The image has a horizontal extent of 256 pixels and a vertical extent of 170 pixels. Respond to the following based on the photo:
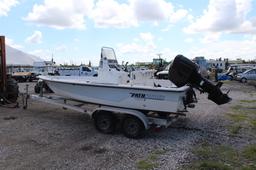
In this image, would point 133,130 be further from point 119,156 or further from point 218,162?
point 218,162

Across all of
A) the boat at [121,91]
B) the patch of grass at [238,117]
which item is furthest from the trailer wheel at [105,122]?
the patch of grass at [238,117]

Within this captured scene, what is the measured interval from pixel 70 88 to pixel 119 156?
288cm

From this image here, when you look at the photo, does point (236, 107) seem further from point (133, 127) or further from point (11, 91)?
point (11, 91)

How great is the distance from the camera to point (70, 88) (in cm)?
748

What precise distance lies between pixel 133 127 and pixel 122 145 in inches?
23.7

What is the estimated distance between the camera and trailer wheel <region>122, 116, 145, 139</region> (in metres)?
6.29

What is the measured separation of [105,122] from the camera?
264 inches

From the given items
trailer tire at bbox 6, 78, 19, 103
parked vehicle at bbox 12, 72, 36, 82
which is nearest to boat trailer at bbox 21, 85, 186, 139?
trailer tire at bbox 6, 78, 19, 103

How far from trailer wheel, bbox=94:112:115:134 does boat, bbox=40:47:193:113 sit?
26 cm

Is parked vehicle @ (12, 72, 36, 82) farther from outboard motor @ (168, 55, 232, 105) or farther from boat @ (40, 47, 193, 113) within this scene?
outboard motor @ (168, 55, 232, 105)

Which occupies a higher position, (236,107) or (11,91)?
(11,91)

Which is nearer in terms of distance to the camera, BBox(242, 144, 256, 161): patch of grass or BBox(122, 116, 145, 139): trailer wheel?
BBox(242, 144, 256, 161): patch of grass

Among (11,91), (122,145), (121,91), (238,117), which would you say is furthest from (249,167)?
(11,91)

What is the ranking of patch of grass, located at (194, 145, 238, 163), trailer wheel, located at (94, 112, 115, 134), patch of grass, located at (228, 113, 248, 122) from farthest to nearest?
patch of grass, located at (228, 113, 248, 122), trailer wheel, located at (94, 112, 115, 134), patch of grass, located at (194, 145, 238, 163)
